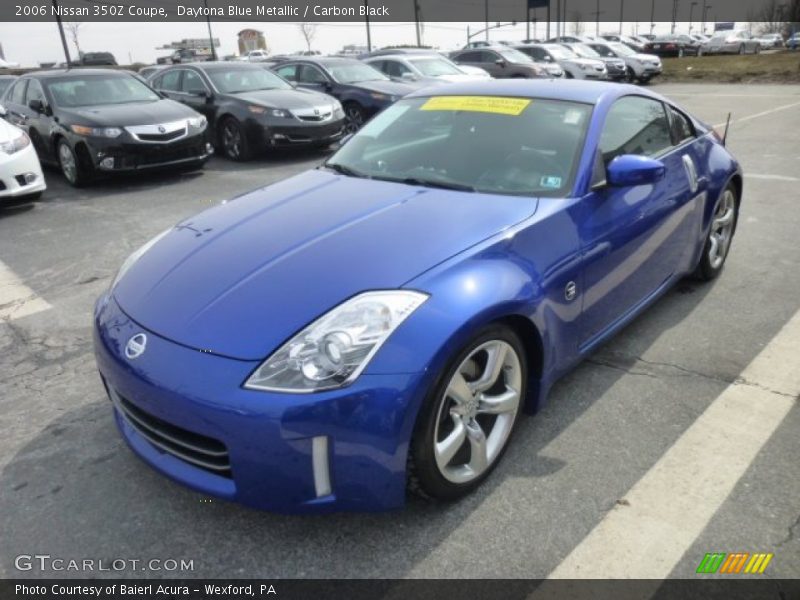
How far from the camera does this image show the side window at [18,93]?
9.09 metres

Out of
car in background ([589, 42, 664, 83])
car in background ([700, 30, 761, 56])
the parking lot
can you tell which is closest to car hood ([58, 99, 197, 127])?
the parking lot

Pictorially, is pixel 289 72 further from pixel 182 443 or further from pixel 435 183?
pixel 182 443

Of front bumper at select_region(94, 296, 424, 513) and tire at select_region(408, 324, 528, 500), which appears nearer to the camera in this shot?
front bumper at select_region(94, 296, 424, 513)

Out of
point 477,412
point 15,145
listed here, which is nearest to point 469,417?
point 477,412

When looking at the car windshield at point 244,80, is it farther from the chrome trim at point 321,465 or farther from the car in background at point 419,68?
the chrome trim at point 321,465

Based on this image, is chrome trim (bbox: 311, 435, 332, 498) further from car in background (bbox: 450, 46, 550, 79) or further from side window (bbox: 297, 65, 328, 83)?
car in background (bbox: 450, 46, 550, 79)

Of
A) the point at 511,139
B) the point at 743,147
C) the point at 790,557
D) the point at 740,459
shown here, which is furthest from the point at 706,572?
the point at 743,147

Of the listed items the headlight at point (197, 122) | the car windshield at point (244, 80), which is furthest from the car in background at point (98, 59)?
the headlight at point (197, 122)

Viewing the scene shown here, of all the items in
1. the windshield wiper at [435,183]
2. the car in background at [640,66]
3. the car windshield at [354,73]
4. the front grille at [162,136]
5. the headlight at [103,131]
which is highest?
the windshield wiper at [435,183]

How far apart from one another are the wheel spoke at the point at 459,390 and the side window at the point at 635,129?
1.47m

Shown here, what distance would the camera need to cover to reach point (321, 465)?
197 centimetres

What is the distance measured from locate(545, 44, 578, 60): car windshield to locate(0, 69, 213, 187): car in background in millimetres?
15295

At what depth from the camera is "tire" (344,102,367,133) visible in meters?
11.5

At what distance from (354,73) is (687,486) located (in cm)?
1106
